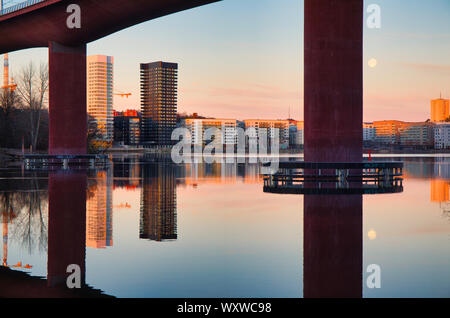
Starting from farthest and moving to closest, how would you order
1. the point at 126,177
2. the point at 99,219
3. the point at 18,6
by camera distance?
the point at 18,6
the point at 126,177
the point at 99,219

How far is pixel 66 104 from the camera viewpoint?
42281 mm

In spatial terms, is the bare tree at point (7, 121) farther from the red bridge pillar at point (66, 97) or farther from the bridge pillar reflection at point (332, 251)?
the bridge pillar reflection at point (332, 251)

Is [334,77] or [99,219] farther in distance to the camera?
[334,77]

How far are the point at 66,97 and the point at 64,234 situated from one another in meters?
32.3

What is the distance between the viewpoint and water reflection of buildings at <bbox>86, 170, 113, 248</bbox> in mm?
11123

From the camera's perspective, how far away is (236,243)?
10.8 meters

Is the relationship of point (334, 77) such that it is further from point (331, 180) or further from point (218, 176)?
point (218, 176)

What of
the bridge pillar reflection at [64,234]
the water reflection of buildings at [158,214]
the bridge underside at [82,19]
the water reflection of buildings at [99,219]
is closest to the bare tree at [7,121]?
the bridge underside at [82,19]

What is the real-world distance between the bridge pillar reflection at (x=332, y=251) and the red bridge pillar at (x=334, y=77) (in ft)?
28.8

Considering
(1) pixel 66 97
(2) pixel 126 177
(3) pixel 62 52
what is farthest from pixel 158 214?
(3) pixel 62 52

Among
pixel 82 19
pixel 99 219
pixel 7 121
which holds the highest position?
pixel 82 19

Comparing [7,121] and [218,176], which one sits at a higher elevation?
[7,121]
